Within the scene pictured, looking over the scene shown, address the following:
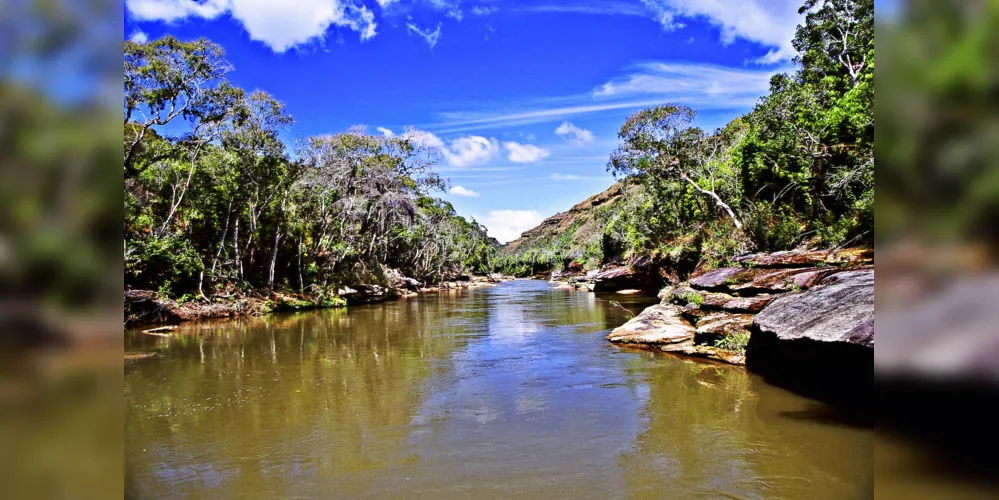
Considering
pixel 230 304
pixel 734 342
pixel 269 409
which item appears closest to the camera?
pixel 269 409

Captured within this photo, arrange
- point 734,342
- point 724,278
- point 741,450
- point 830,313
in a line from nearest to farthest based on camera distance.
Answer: point 741,450, point 830,313, point 734,342, point 724,278

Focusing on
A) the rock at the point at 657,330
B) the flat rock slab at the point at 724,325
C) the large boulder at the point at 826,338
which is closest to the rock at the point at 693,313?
Result: the rock at the point at 657,330

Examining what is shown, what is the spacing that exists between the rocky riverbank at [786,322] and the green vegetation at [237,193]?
18.2 m

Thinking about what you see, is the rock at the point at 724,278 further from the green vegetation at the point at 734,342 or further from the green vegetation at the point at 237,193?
the green vegetation at the point at 237,193

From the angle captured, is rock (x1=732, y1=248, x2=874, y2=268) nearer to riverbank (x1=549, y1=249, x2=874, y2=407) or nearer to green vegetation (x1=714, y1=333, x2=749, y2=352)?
riverbank (x1=549, y1=249, x2=874, y2=407)

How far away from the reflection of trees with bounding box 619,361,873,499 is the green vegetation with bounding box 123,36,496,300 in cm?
1764

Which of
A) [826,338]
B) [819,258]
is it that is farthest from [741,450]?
[819,258]

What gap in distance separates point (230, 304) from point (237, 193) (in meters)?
5.69

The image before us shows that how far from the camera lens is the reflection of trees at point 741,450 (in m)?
5.89

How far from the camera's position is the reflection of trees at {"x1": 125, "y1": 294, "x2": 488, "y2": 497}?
6555 millimetres

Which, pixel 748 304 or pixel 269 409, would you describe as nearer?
pixel 269 409

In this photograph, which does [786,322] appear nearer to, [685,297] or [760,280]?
[760,280]

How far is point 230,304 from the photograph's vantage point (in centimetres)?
2534

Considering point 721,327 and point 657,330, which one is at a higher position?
point 721,327
